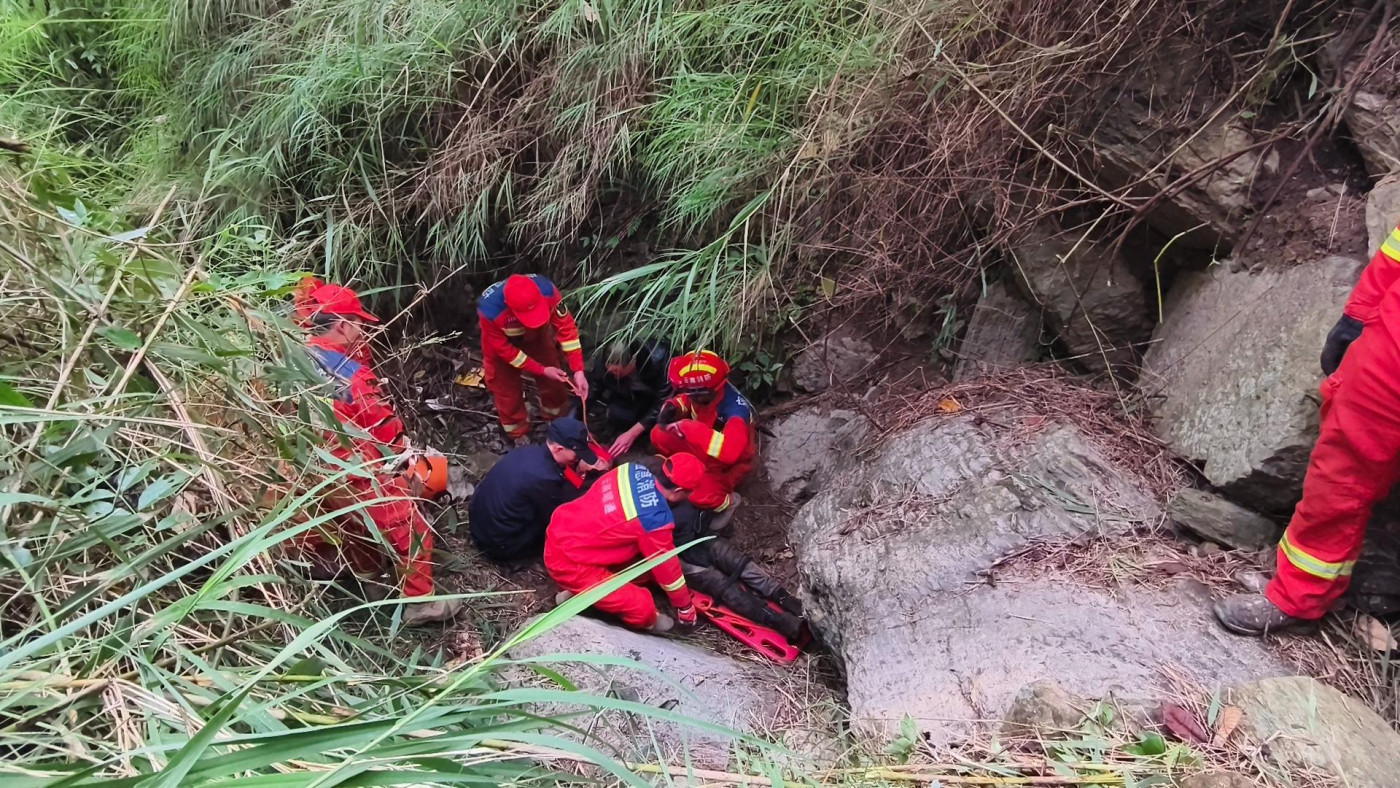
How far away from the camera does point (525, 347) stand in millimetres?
4406

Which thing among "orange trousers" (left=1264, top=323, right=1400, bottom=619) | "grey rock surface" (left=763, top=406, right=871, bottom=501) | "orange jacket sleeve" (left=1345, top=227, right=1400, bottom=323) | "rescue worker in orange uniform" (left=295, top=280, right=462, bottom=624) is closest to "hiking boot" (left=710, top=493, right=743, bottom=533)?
"grey rock surface" (left=763, top=406, right=871, bottom=501)

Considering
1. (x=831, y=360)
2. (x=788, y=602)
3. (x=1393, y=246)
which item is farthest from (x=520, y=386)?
Answer: (x=1393, y=246)

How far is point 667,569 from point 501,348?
5.71 feet

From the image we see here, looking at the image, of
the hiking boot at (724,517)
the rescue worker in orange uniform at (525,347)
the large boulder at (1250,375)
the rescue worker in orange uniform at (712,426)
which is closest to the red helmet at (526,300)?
the rescue worker in orange uniform at (525,347)

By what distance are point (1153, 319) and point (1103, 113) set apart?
869 mm

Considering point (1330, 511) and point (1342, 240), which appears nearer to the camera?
point (1330, 511)

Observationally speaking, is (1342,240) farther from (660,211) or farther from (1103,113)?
(660,211)

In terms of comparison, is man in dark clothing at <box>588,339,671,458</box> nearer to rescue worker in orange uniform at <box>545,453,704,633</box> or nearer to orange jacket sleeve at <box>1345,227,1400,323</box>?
rescue worker in orange uniform at <box>545,453,704,633</box>

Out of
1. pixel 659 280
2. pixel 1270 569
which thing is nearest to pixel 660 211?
pixel 659 280

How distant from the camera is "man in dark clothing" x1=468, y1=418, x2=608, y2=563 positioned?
366 centimetres

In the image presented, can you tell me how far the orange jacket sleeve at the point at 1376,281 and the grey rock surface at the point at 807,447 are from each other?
6.58 feet

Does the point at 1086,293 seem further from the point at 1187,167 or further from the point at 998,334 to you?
the point at 1187,167

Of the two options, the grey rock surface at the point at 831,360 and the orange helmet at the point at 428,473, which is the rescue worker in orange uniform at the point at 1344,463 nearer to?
the grey rock surface at the point at 831,360

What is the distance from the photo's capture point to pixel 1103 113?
2.81 meters
